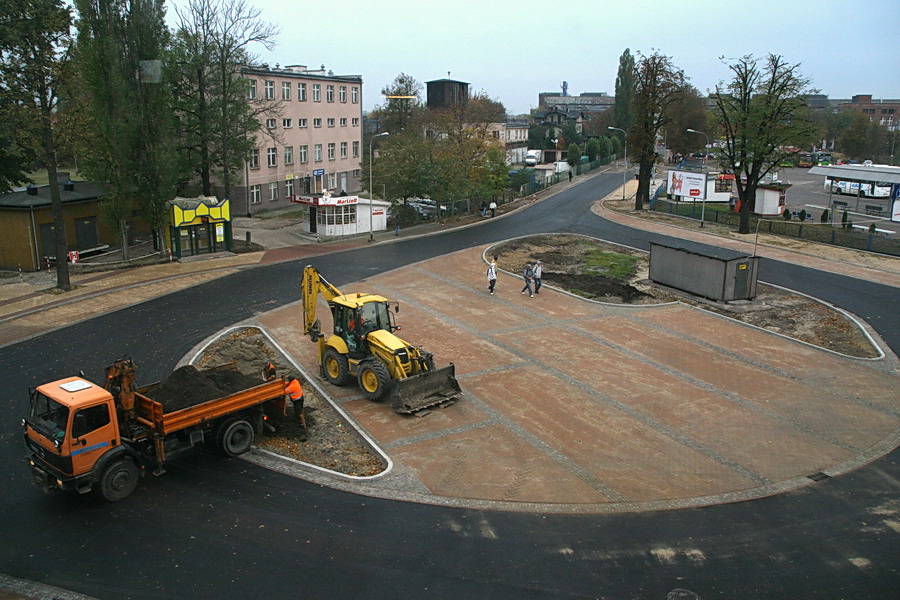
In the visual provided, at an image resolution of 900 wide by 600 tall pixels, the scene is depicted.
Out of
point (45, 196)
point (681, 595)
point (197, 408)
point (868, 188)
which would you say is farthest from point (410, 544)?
point (868, 188)

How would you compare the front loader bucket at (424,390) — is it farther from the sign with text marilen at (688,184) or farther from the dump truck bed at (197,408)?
the sign with text marilen at (688,184)

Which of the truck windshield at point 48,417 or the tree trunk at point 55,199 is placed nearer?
the truck windshield at point 48,417

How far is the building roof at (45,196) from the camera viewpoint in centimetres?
3275

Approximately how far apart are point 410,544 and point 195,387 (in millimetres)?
6120

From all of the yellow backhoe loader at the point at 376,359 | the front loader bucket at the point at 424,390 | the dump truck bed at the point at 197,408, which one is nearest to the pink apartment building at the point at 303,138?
the yellow backhoe loader at the point at 376,359

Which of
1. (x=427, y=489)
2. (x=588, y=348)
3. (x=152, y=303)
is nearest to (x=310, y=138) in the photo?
(x=152, y=303)

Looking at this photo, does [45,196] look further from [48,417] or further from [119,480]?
[119,480]

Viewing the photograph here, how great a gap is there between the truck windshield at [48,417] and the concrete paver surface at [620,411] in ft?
20.1

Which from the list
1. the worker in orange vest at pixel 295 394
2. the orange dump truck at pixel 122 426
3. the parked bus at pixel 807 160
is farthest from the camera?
the parked bus at pixel 807 160

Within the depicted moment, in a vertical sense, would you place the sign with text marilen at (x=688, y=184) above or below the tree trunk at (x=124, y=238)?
above

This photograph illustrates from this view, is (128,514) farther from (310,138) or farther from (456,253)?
(310,138)

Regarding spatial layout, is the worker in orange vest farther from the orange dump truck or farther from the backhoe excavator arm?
the backhoe excavator arm

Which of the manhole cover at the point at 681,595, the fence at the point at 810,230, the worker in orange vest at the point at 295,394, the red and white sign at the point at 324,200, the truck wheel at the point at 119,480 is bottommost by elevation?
the manhole cover at the point at 681,595

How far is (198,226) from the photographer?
121ft
